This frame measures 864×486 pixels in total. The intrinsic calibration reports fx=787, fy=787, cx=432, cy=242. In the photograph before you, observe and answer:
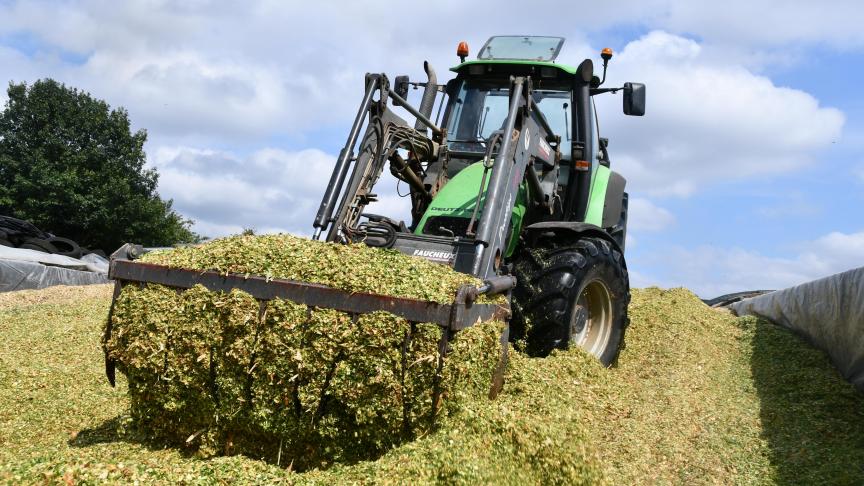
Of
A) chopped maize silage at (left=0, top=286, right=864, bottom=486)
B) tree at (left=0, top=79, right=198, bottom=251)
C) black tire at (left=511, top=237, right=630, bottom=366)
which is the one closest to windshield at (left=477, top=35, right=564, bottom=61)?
black tire at (left=511, top=237, right=630, bottom=366)

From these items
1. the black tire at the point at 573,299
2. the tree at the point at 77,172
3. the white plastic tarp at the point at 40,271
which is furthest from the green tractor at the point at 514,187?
the tree at the point at 77,172

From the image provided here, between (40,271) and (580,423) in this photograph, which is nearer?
(580,423)

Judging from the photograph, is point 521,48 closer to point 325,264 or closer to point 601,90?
point 601,90

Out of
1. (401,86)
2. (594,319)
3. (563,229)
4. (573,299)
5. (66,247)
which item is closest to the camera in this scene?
(573,299)

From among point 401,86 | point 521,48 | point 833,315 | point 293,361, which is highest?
point 521,48

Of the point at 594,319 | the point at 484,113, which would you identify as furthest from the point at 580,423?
the point at 484,113

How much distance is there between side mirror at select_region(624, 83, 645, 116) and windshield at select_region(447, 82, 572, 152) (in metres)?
0.51

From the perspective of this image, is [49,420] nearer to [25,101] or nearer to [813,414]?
[813,414]

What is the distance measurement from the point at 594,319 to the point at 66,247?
1678 centimetres

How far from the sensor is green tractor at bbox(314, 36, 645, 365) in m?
5.44

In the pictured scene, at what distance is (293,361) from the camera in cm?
397

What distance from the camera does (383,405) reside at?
12.8 feet

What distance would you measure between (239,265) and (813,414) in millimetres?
4405

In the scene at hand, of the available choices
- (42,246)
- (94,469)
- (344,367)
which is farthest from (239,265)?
(42,246)
